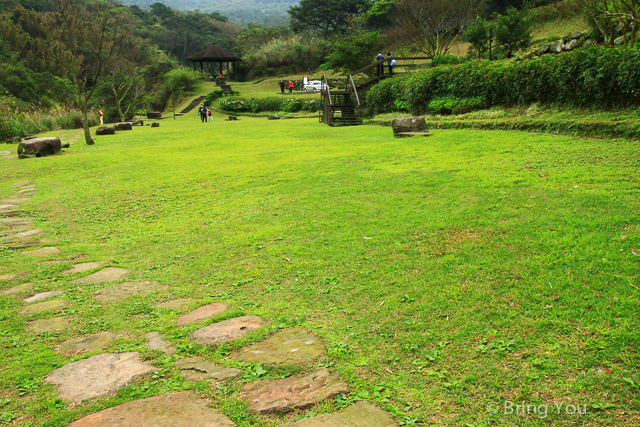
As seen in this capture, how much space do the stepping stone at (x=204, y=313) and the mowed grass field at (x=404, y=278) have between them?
135 millimetres

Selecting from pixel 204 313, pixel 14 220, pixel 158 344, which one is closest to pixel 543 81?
pixel 204 313

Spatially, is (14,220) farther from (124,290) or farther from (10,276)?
(124,290)

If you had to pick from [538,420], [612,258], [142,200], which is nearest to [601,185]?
[612,258]

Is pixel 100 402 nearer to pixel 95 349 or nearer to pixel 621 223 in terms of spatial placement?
pixel 95 349

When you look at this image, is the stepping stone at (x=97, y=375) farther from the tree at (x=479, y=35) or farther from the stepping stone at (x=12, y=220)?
the tree at (x=479, y=35)

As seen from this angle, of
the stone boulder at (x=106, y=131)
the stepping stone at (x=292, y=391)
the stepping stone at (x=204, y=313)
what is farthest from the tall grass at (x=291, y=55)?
the stepping stone at (x=292, y=391)

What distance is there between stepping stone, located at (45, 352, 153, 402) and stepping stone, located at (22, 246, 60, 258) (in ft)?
10.4

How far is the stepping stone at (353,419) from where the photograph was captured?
2.20 metres

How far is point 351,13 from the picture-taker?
59781mm

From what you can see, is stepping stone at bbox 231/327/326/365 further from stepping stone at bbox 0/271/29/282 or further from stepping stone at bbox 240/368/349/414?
stepping stone at bbox 0/271/29/282

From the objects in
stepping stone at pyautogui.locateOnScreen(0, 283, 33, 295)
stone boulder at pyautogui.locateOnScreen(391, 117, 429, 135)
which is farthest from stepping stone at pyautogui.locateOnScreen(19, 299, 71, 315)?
stone boulder at pyautogui.locateOnScreen(391, 117, 429, 135)

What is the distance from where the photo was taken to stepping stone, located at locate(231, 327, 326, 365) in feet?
9.29

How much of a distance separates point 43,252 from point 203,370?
406 cm

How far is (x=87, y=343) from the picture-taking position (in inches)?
126
